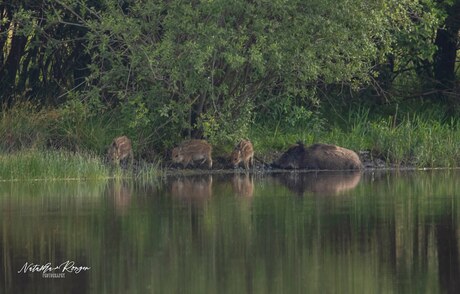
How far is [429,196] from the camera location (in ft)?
62.4

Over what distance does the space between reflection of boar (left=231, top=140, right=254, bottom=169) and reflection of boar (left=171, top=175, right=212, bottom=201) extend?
88 cm

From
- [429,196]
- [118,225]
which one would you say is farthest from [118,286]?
[429,196]

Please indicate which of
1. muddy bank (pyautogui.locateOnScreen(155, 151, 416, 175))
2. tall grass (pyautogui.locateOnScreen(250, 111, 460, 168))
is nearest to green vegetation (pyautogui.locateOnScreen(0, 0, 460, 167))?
tall grass (pyautogui.locateOnScreen(250, 111, 460, 168))

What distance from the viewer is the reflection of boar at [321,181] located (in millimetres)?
20406

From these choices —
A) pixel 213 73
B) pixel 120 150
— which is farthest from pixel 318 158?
pixel 120 150

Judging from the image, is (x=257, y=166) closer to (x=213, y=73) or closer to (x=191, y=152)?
(x=191, y=152)

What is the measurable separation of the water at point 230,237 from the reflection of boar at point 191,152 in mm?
2582

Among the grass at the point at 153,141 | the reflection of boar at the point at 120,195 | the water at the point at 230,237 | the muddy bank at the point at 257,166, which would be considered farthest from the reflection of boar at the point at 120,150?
the water at the point at 230,237

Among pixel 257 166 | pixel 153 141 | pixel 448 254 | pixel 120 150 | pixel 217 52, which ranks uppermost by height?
pixel 217 52

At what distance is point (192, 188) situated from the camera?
20641 millimetres

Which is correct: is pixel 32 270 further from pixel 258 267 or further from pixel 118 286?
pixel 258 267

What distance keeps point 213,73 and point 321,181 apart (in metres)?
3.14

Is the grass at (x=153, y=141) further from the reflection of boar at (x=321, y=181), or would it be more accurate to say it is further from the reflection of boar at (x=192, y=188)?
the reflection of boar at (x=321, y=181)

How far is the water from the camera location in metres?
11.3
